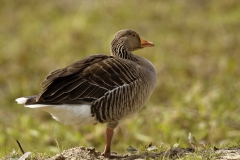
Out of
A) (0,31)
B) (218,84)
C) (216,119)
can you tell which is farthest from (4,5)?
(216,119)

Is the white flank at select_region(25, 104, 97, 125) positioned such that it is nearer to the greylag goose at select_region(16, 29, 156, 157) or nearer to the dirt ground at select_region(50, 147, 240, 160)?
the greylag goose at select_region(16, 29, 156, 157)

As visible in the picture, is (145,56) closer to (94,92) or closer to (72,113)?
(94,92)

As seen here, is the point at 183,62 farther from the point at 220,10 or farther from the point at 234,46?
the point at 220,10

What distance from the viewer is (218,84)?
1110 cm

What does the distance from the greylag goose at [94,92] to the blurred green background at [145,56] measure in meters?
0.72

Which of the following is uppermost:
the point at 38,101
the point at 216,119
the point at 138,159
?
the point at 38,101

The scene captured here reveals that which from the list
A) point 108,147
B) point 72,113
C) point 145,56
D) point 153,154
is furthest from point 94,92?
point 145,56

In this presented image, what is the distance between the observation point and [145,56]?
13.0 metres

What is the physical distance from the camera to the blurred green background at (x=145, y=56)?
912 cm

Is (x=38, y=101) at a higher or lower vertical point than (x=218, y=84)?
higher

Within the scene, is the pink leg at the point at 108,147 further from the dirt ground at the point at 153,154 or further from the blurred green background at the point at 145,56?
the blurred green background at the point at 145,56

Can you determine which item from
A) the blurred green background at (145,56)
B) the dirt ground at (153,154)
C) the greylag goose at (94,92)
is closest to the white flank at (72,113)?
the greylag goose at (94,92)

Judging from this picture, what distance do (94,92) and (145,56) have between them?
6902 mm

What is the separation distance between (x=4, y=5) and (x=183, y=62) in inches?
280
